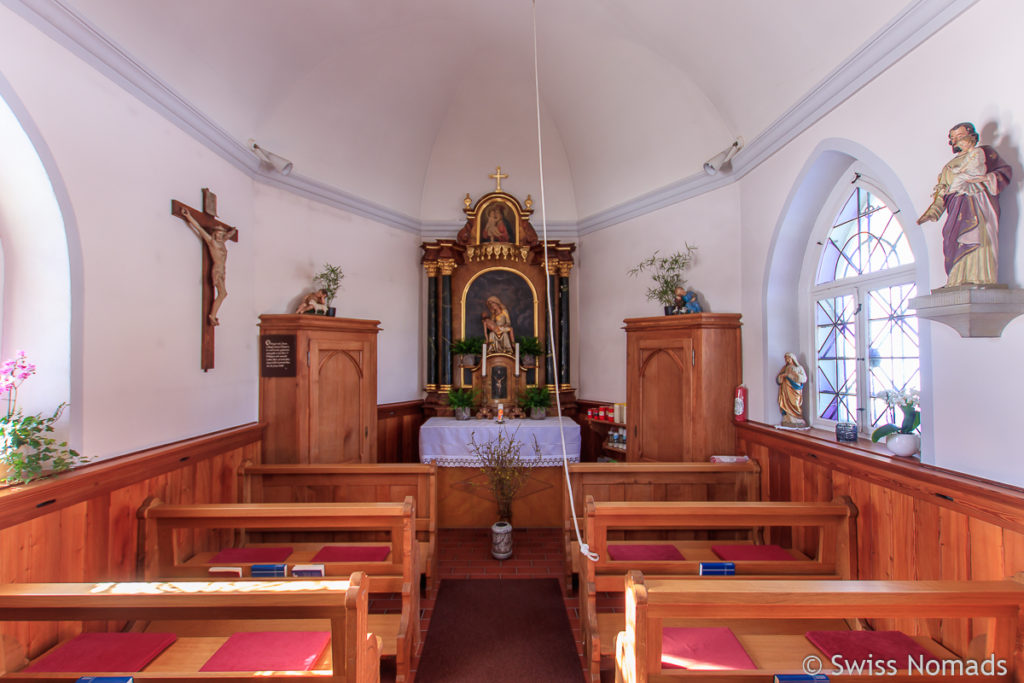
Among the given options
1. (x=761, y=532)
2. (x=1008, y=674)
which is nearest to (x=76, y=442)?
(x=1008, y=674)

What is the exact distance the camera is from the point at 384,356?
645 cm

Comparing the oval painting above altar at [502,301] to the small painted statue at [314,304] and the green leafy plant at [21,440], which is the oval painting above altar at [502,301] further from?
the green leafy plant at [21,440]

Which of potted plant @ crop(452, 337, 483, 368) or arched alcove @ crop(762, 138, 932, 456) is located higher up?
arched alcove @ crop(762, 138, 932, 456)

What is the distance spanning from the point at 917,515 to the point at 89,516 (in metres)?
4.48

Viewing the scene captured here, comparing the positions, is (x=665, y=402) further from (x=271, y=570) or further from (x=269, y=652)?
(x=269, y=652)

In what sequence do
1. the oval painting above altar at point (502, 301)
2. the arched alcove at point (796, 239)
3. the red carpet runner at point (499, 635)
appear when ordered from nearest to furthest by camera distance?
the red carpet runner at point (499, 635) → the arched alcove at point (796, 239) → the oval painting above altar at point (502, 301)

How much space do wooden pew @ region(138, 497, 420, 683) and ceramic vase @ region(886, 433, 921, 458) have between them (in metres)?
2.87

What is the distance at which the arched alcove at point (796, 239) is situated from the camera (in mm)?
3674

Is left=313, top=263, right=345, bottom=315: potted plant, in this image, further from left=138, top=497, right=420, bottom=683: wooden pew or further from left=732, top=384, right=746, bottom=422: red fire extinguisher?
left=732, top=384, right=746, bottom=422: red fire extinguisher

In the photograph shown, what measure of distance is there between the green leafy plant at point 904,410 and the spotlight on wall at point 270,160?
208 inches

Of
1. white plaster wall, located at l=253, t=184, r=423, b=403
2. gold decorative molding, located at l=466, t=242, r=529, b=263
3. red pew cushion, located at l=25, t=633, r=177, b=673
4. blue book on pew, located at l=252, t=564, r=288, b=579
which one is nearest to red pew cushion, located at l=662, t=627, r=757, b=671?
blue book on pew, located at l=252, t=564, r=288, b=579

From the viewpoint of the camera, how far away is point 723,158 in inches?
189

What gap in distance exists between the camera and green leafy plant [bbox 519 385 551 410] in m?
6.31

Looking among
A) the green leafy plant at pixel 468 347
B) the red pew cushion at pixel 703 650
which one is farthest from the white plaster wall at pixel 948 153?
the green leafy plant at pixel 468 347
